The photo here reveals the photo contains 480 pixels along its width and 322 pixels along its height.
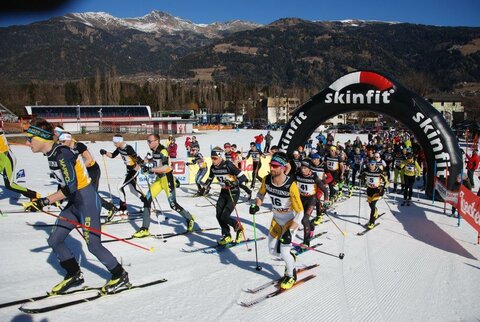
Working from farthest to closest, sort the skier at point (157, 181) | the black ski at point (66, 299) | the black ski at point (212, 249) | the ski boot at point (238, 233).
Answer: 1. the skier at point (157, 181)
2. the ski boot at point (238, 233)
3. the black ski at point (212, 249)
4. the black ski at point (66, 299)

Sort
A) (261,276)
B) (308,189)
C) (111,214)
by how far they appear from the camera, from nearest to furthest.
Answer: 1. (261,276)
2. (308,189)
3. (111,214)

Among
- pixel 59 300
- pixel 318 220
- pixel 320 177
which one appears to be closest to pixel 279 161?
pixel 59 300

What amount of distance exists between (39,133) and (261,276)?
4144 mm

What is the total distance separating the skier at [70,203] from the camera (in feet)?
16.4

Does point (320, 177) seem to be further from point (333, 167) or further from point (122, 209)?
point (122, 209)

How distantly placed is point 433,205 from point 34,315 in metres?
12.8

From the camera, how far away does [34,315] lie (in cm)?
480

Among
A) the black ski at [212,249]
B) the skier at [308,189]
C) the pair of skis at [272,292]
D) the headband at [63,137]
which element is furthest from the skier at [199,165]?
the pair of skis at [272,292]

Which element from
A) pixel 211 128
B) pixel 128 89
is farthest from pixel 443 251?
pixel 128 89

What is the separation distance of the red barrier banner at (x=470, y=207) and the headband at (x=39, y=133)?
8.76 metres

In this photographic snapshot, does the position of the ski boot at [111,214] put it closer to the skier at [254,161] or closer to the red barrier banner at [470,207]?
the skier at [254,161]

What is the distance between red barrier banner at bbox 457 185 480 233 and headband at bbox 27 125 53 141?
876cm

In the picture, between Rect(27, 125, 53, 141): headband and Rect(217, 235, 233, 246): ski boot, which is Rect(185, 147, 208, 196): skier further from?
Rect(27, 125, 53, 141): headband

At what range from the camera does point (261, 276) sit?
6.52m
